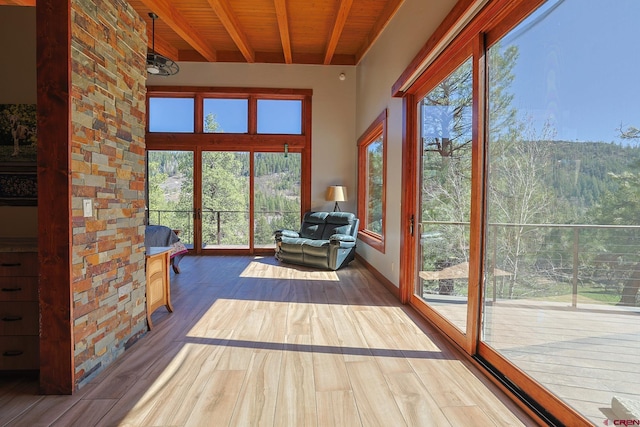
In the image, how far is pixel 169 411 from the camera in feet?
5.71

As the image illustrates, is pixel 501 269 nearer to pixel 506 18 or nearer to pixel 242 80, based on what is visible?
pixel 506 18

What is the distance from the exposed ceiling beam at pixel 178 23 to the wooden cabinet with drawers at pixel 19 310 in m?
3.55

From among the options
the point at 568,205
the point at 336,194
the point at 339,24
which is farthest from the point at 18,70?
the point at 336,194

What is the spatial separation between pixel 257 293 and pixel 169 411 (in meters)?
2.27

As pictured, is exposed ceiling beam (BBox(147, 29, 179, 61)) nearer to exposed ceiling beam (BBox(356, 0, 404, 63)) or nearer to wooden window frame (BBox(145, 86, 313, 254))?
wooden window frame (BBox(145, 86, 313, 254))

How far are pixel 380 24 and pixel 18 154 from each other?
4.58 meters

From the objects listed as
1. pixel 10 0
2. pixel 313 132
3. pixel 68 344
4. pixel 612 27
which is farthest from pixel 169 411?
pixel 313 132

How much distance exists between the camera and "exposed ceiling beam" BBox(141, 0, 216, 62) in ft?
14.3

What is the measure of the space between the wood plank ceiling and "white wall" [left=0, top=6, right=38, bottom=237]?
191 cm

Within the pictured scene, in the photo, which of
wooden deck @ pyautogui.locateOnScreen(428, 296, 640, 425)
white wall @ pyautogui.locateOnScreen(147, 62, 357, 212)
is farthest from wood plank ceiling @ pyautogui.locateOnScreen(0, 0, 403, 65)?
wooden deck @ pyautogui.locateOnScreen(428, 296, 640, 425)

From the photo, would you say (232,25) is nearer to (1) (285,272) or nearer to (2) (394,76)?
(2) (394,76)

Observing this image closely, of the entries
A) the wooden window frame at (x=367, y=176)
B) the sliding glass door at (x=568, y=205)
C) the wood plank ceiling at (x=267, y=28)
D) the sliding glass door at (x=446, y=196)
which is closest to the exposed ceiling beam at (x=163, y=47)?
the wood plank ceiling at (x=267, y=28)

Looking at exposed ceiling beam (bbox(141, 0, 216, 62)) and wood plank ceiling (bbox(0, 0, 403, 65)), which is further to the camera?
wood plank ceiling (bbox(0, 0, 403, 65))

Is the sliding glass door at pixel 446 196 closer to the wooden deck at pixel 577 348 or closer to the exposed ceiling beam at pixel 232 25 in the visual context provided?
the wooden deck at pixel 577 348
